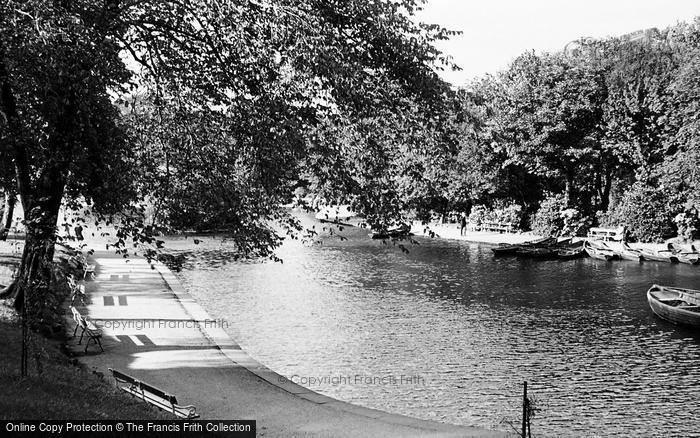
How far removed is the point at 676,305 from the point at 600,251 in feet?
70.2

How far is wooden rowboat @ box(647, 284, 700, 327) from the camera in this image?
23.1 meters

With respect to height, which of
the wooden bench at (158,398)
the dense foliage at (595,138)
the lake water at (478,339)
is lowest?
the lake water at (478,339)

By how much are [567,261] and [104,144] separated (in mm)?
40577

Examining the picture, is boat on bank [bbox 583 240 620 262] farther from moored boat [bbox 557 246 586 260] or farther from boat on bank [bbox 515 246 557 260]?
boat on bank [bbox 515 246 557 260]

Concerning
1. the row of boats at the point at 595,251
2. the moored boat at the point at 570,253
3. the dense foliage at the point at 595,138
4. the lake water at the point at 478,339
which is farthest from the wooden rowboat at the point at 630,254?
the dense foliage at the point at 595,138

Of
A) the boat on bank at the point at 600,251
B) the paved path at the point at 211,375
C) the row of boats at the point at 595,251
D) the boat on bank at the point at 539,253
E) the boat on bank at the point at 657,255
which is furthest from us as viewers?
the boat on bank at the point at 539,253

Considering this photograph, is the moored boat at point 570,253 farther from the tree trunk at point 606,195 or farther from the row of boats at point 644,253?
the tree trunk at point 606,195

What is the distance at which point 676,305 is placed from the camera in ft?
81.6

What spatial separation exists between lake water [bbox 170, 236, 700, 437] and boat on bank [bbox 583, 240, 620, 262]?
11.8ft

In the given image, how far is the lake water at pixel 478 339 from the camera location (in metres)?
15.9

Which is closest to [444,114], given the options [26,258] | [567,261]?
[26,258]

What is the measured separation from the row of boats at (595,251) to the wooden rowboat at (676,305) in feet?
54.2

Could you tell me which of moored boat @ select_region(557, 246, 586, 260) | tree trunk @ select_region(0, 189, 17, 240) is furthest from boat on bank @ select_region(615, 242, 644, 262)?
tree trunk @ select_region(0, 189, 17, 240)

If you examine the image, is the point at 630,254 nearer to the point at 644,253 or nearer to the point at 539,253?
the point at 644,253
